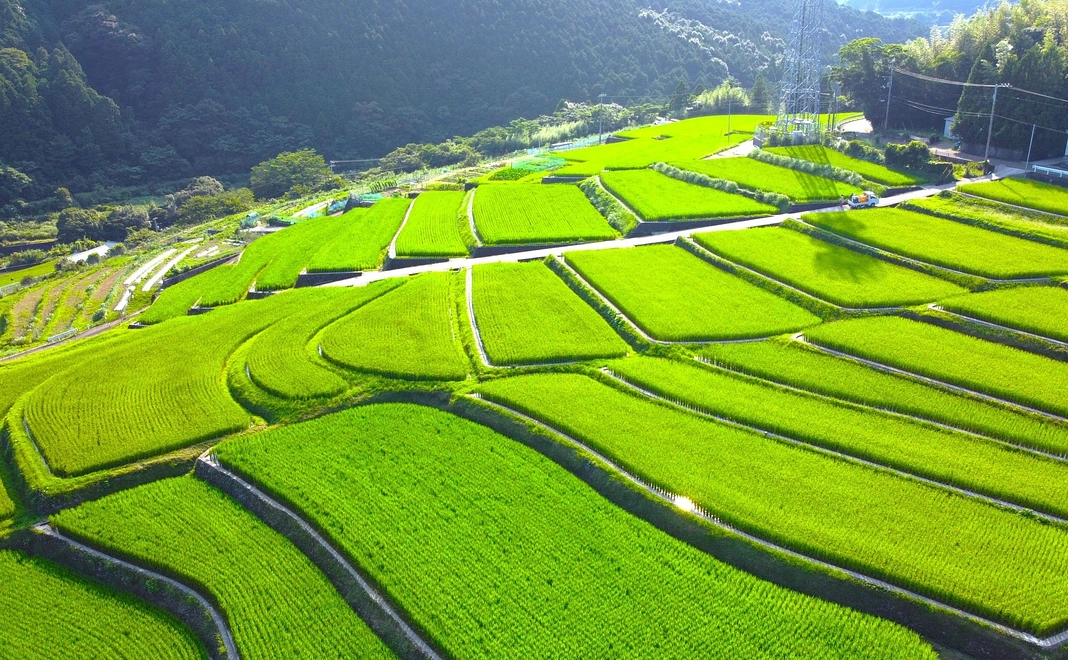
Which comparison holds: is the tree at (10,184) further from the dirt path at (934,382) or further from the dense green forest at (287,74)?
the dirt path at (934,382)

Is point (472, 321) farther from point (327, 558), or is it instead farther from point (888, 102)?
point (888, 102)

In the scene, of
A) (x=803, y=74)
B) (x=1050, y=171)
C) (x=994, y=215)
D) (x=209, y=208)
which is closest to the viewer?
(x=994, y=215)

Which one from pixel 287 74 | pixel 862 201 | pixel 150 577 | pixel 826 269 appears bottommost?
pixel 150 577

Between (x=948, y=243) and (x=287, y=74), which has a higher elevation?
(x=287, y=74)

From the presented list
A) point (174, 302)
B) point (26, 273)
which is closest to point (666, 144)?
point (174, 302)

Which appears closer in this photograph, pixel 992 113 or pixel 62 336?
pixel 62 336

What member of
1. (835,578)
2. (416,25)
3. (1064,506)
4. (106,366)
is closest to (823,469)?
(835,578)

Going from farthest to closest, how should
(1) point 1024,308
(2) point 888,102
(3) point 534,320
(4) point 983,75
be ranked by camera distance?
(2) point 888,102
(4) point 983,75
(3) point 534,320
(1) point 1024,308

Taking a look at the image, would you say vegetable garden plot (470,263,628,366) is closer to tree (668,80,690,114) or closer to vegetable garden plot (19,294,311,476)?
vegetable garden plot (19,294,311,476)
